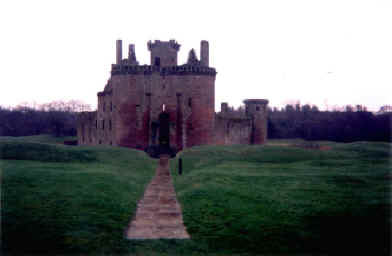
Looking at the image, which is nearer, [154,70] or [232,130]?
[154,70]

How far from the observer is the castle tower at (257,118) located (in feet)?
148

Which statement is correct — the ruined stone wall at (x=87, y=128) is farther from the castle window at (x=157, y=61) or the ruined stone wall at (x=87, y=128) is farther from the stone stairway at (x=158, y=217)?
the stone stairway at (x=158, y=217)

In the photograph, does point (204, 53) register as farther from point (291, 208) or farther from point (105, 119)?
point (291, 208)

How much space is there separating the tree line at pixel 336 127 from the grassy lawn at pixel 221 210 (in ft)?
134

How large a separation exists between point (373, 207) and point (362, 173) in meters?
6.73

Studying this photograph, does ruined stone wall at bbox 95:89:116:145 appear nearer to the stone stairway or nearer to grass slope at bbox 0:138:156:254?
grass slope at bbox 0:138:156:254

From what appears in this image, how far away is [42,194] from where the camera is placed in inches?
482

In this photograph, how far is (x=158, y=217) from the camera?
434 inches

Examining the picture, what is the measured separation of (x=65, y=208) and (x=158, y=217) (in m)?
2.89

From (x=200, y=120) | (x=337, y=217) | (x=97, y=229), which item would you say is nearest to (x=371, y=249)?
(x=337, y=217)

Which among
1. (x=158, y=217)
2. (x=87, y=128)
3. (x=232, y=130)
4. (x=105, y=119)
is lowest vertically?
(x=158, y=217)

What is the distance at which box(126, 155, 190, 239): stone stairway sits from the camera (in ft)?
30.7

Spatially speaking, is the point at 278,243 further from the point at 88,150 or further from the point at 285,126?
the point at 285,126

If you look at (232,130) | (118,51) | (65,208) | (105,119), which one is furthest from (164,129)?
(65,208)
